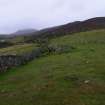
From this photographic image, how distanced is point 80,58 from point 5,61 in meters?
14.4

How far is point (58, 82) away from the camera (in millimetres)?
43062

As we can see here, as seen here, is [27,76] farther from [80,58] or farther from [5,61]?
[80,58]

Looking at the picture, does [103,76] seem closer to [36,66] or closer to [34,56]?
[36,66]

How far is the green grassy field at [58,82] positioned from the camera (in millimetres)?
36500

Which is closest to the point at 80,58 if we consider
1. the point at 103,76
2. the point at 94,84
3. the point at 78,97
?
the point at 103,76

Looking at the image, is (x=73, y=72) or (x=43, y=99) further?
(x=73, y=72)

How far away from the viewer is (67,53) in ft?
225

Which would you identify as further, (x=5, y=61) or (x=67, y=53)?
(x=67, y=53)

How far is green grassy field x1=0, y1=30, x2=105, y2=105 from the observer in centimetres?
3650

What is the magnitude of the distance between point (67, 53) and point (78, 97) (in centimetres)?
3283

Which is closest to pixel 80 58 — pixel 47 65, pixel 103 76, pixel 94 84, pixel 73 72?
pixel 47 65

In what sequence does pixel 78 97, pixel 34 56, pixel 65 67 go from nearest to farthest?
pixel 78 97 → pixel 65 67 → pixel 34 56

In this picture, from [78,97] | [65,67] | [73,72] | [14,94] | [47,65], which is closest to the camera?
[78,97]

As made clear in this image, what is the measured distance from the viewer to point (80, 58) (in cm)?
5966
